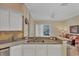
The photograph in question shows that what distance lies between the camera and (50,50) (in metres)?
1.88

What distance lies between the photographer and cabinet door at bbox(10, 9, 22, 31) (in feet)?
6.22

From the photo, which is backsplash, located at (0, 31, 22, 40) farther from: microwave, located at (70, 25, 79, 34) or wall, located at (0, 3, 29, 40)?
microwave, located at (70, 25, 79, 34)

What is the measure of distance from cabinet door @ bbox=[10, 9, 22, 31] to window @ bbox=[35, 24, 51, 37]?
23cm

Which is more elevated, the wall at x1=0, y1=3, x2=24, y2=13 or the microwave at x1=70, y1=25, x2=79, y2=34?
the wall at x1=0, y1=3, x2=24, y2=13

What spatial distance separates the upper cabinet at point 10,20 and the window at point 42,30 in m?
0.24

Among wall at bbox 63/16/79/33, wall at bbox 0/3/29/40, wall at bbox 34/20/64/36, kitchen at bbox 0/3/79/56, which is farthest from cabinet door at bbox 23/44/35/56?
wall at bbox 63/16/79/33

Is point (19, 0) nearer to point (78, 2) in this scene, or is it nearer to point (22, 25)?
point (22, 25)

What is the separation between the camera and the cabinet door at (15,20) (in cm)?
189

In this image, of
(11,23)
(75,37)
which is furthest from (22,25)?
(75,37)

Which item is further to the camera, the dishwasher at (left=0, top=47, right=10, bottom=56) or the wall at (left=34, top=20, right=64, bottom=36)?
the wall at (left=34, top=20, right=64, bottom=36)

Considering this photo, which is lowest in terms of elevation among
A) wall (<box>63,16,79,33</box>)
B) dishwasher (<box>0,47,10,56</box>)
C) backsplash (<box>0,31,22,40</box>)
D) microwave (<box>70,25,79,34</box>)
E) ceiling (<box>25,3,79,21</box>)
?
dishwasher (<box>0,47,10,56</box>)

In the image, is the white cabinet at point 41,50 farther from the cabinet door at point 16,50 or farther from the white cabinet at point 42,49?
the cabinet door at point 16,50

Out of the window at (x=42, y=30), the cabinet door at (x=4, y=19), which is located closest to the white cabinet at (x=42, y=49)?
the window at (x=42, y=30)

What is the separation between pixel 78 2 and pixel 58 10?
0.28m
